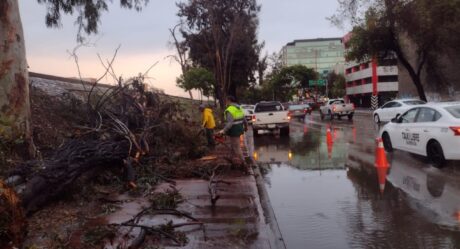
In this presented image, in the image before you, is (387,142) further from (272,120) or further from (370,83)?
(370,83)

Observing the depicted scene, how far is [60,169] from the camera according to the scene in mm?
7148

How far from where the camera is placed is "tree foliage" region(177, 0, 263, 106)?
39156 mm

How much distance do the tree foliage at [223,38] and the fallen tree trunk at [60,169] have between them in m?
28.9

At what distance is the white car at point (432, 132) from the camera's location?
10320 mm

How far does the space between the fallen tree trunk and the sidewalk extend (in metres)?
1.48

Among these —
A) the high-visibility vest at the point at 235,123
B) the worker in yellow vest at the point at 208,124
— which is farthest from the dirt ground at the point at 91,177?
the worker in yellow vest at the point at 208,124

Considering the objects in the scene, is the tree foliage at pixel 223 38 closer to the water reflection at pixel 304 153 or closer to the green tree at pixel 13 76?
the water reflection at pixel 304 153

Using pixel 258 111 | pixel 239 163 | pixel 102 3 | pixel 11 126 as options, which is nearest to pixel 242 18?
pixel 258 111

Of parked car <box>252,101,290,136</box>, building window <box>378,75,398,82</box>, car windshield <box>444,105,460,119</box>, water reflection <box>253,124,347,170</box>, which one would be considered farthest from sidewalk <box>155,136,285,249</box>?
building window <box>378,75,398,82</box>

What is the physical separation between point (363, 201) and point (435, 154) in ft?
12.6

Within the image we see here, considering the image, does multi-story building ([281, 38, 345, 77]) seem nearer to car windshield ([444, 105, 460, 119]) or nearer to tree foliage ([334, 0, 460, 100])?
tree foliage ([334, 0, 460, 100])

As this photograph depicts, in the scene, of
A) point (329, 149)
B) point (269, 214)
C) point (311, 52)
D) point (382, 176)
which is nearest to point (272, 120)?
point (329, 149)

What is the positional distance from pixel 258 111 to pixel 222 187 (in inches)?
582

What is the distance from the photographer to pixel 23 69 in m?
9.39
